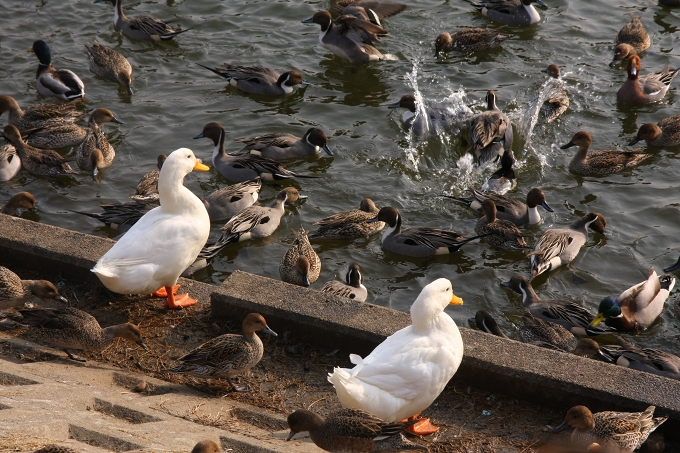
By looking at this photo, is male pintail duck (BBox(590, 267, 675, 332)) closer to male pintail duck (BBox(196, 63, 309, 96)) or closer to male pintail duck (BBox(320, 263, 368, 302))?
male pintail duck (BBox(320, 263, 368, 302))

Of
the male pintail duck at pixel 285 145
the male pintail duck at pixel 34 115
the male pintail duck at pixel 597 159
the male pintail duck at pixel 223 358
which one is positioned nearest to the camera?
the male pintail duck at pixel 223 358

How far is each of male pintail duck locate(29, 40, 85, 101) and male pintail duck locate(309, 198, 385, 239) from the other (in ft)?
16.5

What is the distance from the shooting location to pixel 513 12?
14.8 meters

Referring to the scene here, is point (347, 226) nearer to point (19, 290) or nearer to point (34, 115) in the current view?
point (19, 290)

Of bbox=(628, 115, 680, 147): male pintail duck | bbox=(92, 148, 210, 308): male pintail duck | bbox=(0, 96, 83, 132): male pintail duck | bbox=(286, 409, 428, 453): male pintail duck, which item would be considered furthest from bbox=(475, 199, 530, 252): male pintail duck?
bbox=(0, 96, 83, 132): male pintail duck

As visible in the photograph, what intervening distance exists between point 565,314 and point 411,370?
316 centimetres

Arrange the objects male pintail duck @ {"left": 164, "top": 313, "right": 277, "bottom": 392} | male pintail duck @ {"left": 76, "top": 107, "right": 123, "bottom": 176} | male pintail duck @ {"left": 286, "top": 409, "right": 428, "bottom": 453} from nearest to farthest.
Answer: male pintail duck @ {"left": 286, "top": 409, "right": 428, "bottom": 453} < male pintail duck @ {"left": 164, "top": 313, "right": 277, "bottom": 392} < male pintail duck @ {"left": 76, "top": 107, "right": 123, "bottom": 176}

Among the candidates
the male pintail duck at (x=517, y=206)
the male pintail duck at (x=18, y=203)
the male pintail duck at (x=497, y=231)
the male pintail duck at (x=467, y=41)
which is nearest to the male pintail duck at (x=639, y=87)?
the male pintail duck at (x=467, y=41)

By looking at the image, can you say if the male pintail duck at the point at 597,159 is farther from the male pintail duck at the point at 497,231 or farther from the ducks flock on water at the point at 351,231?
the male pintail duck at the point at 497,231

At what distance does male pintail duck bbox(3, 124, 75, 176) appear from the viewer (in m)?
11.0

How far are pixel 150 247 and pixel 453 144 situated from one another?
6.00 m

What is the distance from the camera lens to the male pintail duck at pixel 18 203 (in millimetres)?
10016

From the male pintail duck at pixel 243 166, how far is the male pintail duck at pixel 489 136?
245cm

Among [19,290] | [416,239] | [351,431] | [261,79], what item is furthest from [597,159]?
[19,290]
